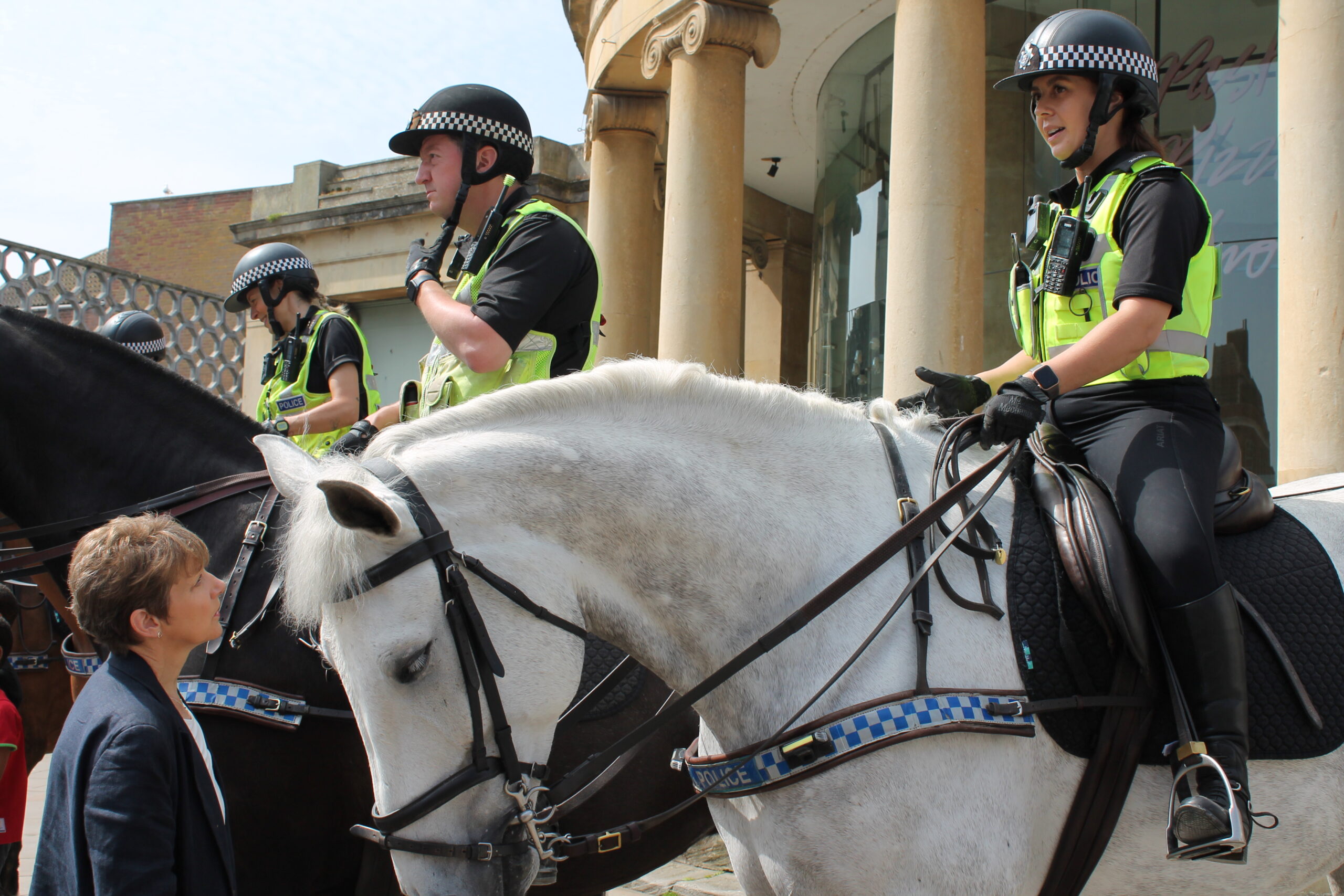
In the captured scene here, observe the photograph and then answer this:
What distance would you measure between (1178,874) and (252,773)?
247 cm

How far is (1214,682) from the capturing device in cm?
223

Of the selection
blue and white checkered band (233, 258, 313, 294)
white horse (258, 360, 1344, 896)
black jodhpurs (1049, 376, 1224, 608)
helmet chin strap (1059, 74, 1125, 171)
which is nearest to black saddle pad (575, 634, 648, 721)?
white horse (258, 360, 1344, 896)

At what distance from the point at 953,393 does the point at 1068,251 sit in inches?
18.6

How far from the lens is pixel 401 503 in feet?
6.59

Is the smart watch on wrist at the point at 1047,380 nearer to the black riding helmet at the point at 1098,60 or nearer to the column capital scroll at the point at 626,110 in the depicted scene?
the black riding helmet at the point at 1098,60

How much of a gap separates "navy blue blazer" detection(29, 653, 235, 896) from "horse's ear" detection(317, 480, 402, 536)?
2.45 ft

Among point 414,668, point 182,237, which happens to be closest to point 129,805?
point 414,668

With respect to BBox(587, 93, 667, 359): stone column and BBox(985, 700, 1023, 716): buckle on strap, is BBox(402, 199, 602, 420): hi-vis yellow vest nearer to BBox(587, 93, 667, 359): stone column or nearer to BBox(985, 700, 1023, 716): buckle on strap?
BBox(985, 700, 1023, 716): buckle on strap

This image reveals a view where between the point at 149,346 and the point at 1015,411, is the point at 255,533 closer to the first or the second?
the point at 1015,411

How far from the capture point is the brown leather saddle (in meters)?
2.22

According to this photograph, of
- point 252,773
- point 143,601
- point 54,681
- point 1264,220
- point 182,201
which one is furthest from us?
point 182,201

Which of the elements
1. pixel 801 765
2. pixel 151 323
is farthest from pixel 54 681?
pixel 801 765

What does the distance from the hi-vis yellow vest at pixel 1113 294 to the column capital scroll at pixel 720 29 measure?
7253 millimetres

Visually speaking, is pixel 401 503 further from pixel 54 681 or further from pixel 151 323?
pixel 151 323
